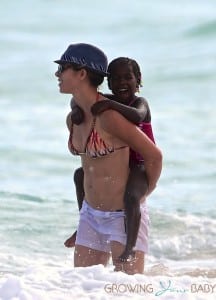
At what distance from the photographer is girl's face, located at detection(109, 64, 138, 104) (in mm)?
5297

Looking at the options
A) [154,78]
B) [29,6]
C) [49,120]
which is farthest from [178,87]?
[29,6]

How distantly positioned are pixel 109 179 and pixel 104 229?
25cm

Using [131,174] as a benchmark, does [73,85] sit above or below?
above

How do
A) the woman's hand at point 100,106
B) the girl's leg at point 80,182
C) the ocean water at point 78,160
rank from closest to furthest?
the ocean water at point 78,160, the woman's hand at point 100,106, the girl's leg at point 80,182

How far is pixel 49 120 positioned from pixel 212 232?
5.71 m

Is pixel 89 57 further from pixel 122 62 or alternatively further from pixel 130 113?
pixel 130 113

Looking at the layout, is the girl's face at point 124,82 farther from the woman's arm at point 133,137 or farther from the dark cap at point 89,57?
the woman's arm at point 133,137

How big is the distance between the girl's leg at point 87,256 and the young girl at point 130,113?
0.74 ft

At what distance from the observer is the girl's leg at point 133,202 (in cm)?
523

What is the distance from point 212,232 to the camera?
351 inches

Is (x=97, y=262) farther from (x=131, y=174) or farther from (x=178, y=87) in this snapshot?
(x=178, y=87)

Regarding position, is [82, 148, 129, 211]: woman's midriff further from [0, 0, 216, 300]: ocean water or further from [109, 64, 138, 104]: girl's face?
[0, 0, 216, 300]: ocean water

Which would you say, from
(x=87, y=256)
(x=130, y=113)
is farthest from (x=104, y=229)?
(x=130, y=113)

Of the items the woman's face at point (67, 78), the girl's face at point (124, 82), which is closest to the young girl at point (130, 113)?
the girl's face at point (124, 82)
